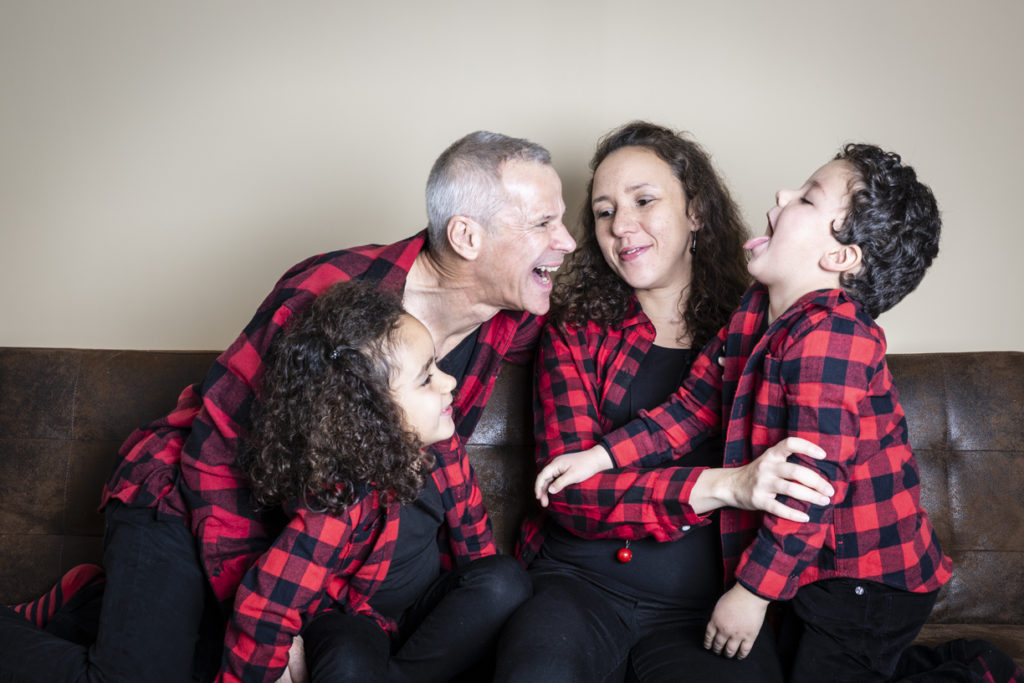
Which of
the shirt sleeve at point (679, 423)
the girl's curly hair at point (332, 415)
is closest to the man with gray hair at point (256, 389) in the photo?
the girl's curly hair at point (332, 415)

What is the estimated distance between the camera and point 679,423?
5.95ft

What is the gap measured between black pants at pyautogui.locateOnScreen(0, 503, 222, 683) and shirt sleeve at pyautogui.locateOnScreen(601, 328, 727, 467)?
87 cm

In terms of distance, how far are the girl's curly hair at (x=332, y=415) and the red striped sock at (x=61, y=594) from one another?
0.63m

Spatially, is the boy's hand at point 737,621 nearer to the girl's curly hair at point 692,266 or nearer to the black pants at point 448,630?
the black pants at point 448,630

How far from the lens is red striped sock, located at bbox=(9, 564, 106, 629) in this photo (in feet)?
6.18

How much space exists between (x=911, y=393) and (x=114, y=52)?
2461 mm

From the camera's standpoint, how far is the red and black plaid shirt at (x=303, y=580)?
4.92ft

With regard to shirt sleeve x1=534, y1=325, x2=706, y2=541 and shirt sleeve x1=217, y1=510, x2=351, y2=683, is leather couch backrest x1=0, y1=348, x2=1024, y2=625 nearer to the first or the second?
shirt sleeve x1=534, y1=325, x2=706, y2=541

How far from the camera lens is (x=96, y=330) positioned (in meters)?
2.66

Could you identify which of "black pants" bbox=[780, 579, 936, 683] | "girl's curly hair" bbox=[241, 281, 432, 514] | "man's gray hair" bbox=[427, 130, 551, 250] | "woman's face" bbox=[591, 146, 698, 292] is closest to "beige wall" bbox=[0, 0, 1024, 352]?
"woman's face" bbox=[591, 146, 698, 292]

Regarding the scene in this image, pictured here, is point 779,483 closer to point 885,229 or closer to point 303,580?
point 885,229

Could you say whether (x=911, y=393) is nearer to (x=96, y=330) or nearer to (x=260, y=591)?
(x=260, y=591)

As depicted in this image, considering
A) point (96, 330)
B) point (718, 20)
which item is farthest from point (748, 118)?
point (96, 330)

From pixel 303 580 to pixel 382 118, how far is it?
1.53m
